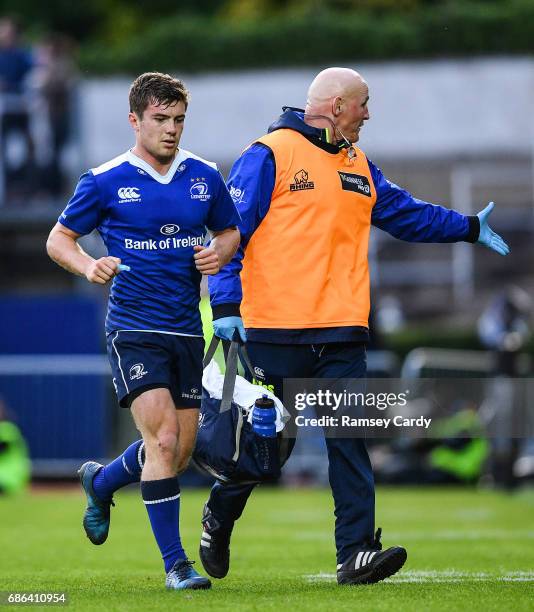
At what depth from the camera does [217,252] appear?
728 centimetres

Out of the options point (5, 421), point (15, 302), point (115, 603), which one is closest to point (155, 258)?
point (115, 603)

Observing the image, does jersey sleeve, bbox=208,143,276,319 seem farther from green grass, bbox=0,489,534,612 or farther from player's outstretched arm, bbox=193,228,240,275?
green grass, bbox=0,489,534,612

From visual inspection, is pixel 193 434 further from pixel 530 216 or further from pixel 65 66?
pixel 530 216

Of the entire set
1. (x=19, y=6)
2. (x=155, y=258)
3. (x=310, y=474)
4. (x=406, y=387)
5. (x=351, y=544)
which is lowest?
(x=310, y=474)

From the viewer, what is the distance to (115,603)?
6.57 metres

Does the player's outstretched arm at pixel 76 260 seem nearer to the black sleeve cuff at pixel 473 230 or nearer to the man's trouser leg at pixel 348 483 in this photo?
the man's trouser leg at pixel 348 483

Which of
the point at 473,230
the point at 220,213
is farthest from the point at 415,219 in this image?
the point at 220,213

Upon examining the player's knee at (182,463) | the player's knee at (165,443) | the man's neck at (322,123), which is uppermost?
the man's neck at (322,123)

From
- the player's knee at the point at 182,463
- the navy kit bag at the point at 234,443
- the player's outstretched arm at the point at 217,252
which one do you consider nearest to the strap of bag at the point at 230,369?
the navy kit bag at the point at 234,443

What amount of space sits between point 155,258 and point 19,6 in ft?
103

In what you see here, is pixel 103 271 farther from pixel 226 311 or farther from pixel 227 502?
pixel 227 502

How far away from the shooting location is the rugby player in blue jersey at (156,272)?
Result: 7.13m

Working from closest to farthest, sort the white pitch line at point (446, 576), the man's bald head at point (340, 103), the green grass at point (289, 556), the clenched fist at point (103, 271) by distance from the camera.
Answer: the green grass at point (289, 556) → the clenched fist at point (103, 271) → the white pitch line at point (446, 576) → the man's bald head at point (340, 103)

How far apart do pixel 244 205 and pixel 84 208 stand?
82cm
